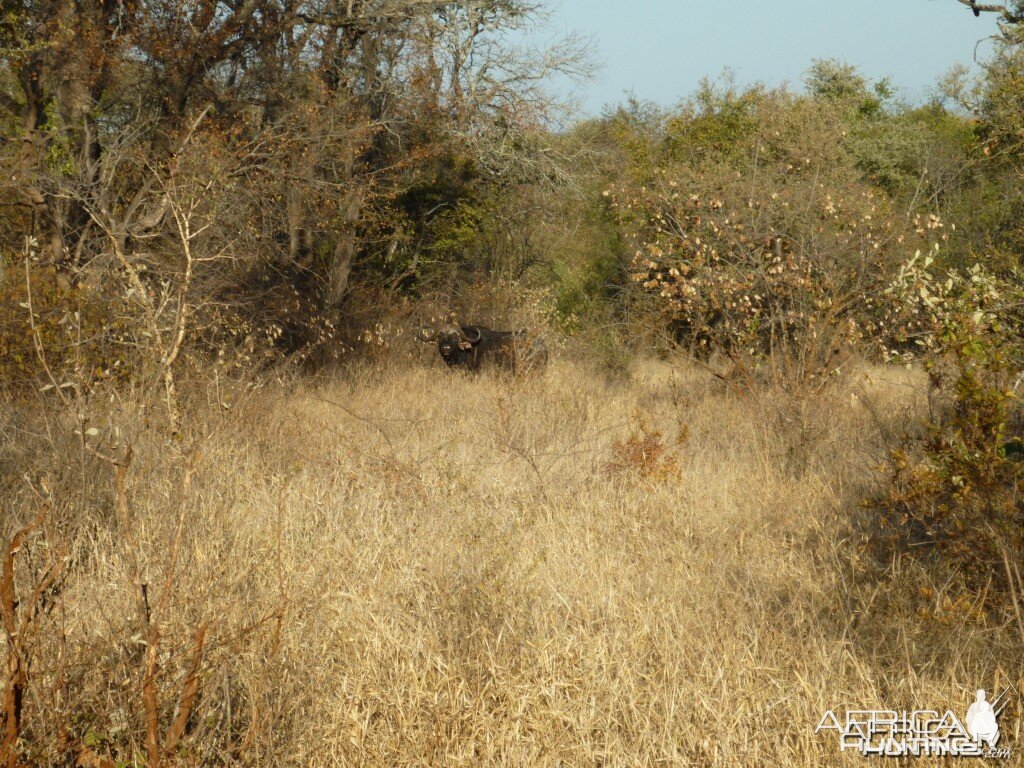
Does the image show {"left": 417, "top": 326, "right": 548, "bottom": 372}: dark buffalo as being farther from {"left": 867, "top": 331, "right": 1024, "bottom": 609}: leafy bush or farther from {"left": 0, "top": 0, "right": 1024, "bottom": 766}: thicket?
{"left": 867, "top": 331, "right": 1024, "bottom": 609}: leafy bush

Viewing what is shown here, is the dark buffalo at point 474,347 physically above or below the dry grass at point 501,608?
above

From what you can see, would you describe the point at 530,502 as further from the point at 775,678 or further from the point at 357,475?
the point at 775,678

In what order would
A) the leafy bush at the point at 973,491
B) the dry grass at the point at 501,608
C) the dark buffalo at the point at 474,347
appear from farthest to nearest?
the dark buffalo at the point at 474,347, the leafy bush at the point at 973,491, the dry grass at the point at 501,608

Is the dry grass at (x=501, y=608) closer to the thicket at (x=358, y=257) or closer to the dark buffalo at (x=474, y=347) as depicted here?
the thicket at (x=358, y=257)

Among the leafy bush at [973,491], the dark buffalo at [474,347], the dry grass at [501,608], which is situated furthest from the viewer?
the dark buffalo at [474,347]

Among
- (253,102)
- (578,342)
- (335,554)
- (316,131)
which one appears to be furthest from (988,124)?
(335,554)

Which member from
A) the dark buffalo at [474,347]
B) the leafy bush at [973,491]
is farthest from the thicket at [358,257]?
the dark buffalo at [474,347]

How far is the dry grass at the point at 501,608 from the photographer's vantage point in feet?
10.8

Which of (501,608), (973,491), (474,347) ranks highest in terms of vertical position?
(973,491)

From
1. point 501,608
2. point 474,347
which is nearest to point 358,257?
point 474,347

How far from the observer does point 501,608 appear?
4371 mm

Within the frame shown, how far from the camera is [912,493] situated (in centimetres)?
484

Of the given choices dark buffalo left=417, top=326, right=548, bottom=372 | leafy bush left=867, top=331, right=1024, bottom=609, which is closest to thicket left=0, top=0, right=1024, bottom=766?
leafy bush left=867, top=331, right=1024, bottom=609

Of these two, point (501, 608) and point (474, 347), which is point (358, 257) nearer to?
point (474, 347)
